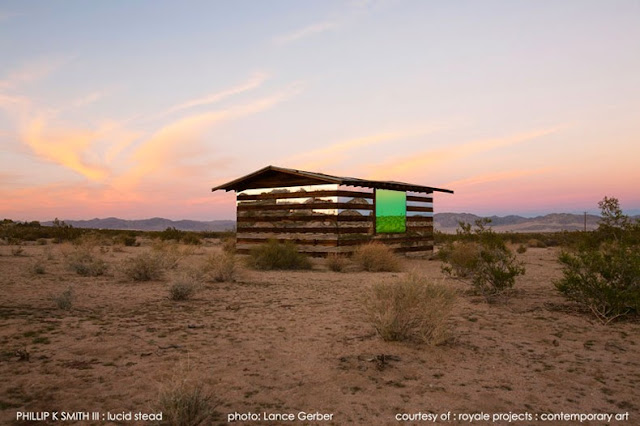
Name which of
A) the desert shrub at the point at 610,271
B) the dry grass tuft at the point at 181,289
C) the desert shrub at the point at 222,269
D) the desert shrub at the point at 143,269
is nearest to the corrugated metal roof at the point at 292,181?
the desert shrub at the point at 222,269

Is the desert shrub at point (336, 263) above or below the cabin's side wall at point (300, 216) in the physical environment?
below

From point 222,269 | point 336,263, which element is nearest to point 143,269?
point 222,269

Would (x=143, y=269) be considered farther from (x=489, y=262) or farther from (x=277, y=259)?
(x=489, y=262)

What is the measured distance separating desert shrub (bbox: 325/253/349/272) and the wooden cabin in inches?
42.4

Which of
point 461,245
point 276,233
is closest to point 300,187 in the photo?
point 276,233

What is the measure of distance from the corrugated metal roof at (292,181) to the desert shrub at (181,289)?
25.2 feet

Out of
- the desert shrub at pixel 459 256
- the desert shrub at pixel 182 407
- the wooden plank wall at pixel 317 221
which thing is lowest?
the desert shrub at pixel 182 407

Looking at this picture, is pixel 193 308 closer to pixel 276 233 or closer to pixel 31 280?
pixel 31 280

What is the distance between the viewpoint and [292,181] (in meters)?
16.8

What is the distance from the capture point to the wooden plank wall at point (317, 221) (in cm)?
1548

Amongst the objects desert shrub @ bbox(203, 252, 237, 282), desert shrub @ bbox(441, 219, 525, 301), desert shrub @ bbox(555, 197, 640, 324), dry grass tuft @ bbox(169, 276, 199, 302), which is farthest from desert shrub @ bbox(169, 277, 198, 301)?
desert shrub @ bbox(555, 197, 640, 324)

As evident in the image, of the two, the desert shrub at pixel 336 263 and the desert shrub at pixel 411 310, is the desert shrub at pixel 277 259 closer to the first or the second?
the desert shrub at pixel 336 263

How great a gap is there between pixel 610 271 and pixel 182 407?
659 centimetres

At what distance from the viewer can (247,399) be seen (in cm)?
382
